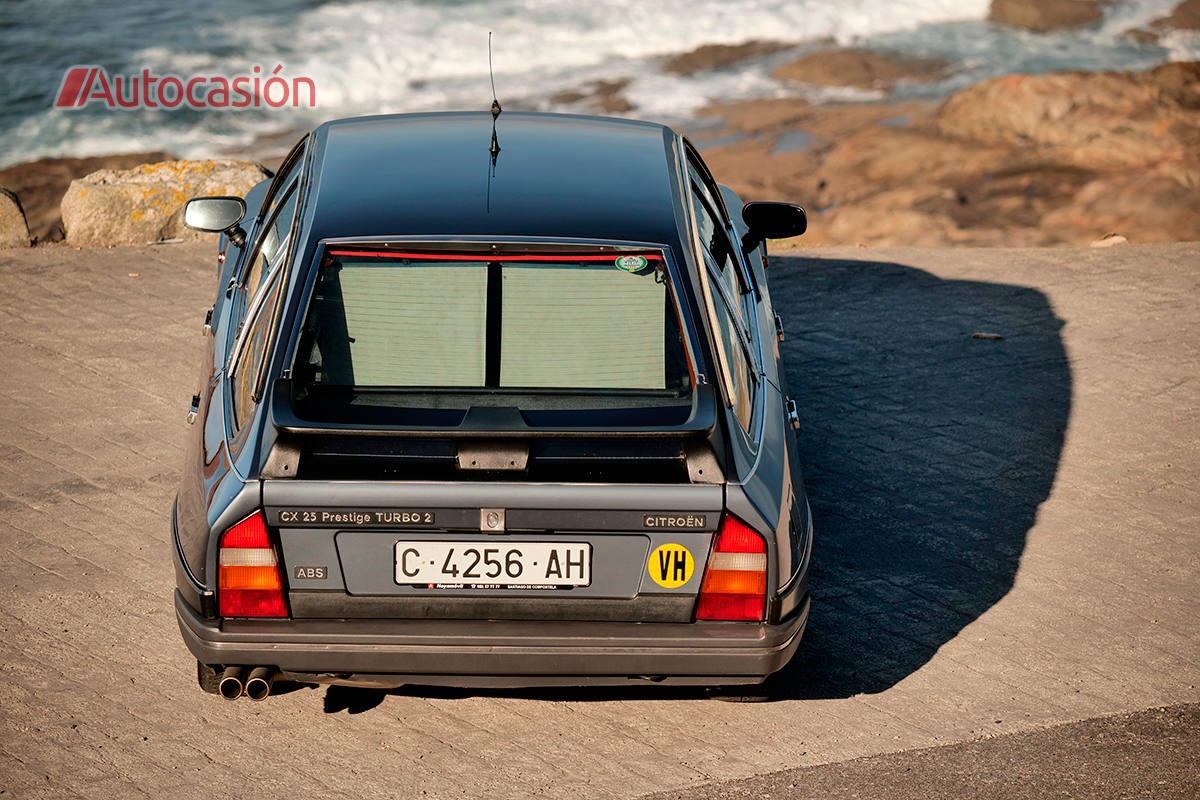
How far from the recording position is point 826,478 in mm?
6207

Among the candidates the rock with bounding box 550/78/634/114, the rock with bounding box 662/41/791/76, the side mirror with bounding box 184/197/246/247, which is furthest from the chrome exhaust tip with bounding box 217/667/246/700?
the rock with bounding box 662/41/791/76

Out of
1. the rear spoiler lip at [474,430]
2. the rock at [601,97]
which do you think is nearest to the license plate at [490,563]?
the rear spoiler lip at [474,430]

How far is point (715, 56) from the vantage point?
82.4 ft

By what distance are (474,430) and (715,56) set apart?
22622mm

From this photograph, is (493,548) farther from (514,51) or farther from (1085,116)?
(514,51)

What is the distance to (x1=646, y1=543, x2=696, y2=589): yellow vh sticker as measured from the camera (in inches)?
146

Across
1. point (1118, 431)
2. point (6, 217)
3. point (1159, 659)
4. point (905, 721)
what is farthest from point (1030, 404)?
point (6, 217)

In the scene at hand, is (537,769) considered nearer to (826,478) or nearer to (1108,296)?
(826,478)

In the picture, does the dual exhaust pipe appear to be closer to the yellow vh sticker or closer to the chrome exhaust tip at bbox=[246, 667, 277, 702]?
the chrome exhaust tip at bbox=[246, 667, 277, 702]

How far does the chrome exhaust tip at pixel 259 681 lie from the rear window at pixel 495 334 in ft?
2.63

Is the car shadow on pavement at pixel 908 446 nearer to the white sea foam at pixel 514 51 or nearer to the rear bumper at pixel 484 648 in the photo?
the rear bumper at pixel 484 648

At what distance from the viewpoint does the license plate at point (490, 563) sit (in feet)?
12.1

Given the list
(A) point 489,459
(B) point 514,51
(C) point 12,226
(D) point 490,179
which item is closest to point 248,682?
(A) point 489,459

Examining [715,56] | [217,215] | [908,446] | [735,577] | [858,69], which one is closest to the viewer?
[735,577]
